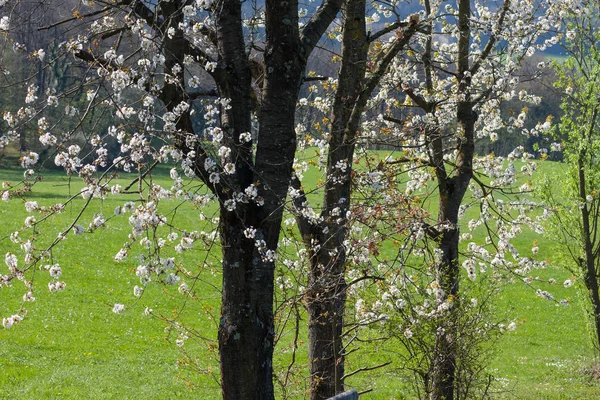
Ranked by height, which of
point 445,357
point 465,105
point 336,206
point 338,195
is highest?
point 465,105

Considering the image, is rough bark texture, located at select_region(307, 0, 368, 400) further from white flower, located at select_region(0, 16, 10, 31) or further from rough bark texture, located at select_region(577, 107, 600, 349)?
rough bark texture, located at select_region(577, 107, 600, 349)

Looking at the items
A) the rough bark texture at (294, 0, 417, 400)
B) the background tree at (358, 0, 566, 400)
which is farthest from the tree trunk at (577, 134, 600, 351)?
the rough bark texture at (294, 0, 417, 400)

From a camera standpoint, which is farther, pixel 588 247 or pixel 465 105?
pixel 588 247

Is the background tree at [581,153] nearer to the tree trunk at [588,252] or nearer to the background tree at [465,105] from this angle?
the tree trunk at [588,252]

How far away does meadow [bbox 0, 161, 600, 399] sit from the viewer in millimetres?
13102

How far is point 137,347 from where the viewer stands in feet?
55.4

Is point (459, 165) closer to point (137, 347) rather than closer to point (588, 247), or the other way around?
point (588, 247)

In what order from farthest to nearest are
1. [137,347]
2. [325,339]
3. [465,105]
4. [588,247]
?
[137,347], [588,247], [465,105], [325,339]

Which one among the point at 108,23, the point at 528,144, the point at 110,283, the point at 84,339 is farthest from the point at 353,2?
the point at 528,144

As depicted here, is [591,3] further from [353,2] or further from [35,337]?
[35,337]

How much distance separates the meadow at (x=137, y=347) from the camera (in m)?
13.1

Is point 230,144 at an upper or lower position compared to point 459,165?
lower

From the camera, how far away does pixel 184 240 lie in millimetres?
5543

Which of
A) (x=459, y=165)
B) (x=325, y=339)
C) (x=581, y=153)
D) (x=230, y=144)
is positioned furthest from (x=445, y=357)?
(x=581, y=153)
